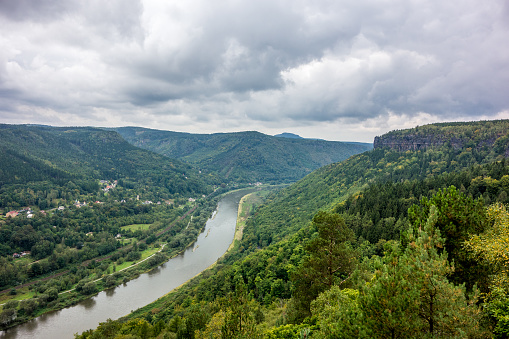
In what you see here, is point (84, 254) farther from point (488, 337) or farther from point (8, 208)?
point (488, 337)

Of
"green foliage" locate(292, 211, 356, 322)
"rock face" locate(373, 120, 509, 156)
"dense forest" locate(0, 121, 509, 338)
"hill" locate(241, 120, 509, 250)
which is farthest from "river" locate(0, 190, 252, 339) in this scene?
"rock face" locate(373, 120, 509, 156)

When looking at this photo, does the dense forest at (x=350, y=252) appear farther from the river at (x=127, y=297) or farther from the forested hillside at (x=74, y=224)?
the river at (x=127, y=297)

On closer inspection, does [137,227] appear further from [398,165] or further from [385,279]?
[385,279]

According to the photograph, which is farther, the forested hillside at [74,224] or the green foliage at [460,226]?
the forested hillside at [74,224]

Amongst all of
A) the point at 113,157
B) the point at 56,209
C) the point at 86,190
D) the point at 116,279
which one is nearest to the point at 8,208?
the point at 56,209

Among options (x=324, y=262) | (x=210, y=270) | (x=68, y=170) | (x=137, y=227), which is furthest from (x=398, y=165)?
(x=68, y=170)

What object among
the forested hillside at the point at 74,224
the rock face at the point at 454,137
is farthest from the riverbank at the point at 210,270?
the rock face at the point at 454,137
